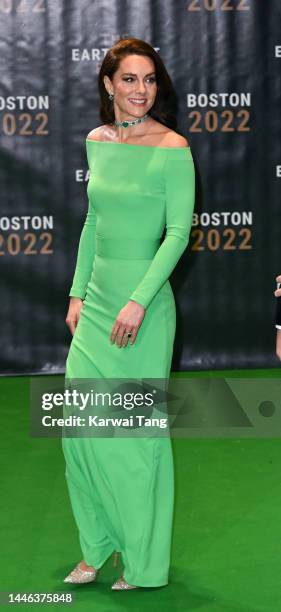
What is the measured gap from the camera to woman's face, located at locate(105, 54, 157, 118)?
3.35 m

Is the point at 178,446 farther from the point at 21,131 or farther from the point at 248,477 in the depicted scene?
the point at 21,131

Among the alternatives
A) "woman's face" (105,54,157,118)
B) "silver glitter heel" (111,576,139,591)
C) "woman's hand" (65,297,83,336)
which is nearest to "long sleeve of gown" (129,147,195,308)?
"woman's face" (105,54,157,118)

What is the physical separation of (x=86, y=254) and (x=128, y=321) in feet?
1.32

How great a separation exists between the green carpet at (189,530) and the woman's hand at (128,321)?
860 millimetres

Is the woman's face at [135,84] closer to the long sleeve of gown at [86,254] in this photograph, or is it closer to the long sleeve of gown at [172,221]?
the long sleeve of gown at [172,221]

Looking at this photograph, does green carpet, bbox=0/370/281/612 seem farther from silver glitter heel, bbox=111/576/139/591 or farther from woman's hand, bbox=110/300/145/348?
woman's hand, bbox=110/300/145/348

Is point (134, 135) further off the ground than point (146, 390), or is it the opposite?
point (134, 135)

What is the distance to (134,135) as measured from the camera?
→ 11.3ft

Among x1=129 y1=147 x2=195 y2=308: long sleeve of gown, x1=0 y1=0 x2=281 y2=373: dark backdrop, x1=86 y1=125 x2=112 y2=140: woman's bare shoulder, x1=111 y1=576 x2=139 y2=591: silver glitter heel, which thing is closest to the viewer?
x1=129 y1=147 x2=195 y2=308: long sleeve of gown

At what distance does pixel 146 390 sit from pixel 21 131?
3.56 metres

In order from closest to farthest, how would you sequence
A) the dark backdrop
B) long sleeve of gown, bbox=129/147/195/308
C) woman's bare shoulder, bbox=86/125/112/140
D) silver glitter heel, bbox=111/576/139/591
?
Answer: 1. long sleeve of gown, bbox=129/147/195/308
2. woman's bare shoulder, bbox=86/125/112/140
3. silver glitter heel, bbox=111/576/139/591
4. the dark backdrop

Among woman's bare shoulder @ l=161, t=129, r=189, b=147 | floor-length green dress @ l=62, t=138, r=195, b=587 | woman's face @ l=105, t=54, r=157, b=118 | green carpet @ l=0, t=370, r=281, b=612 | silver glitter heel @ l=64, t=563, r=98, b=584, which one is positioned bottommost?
green carpet @ l=0, t=370, r=281, b=612

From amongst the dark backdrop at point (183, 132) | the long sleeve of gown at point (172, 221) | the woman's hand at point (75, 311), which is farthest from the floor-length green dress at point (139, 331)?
the dark backdrop at point (183, 132)

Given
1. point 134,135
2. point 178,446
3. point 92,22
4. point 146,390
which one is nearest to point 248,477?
point 178,446
